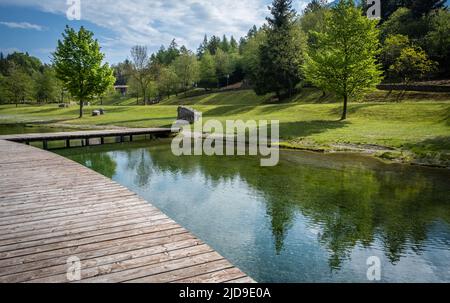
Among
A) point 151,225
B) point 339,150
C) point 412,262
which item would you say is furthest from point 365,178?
point 151,225

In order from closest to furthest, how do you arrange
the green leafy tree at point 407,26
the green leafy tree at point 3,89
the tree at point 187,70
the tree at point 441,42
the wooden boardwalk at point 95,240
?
the wooden boardwalk at point 95,240
the tree at point 441,42
the green leafy tree at point 407,26
the green leafy tree at point 3,89
the tree at point 187,70

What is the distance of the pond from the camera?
8078 mm

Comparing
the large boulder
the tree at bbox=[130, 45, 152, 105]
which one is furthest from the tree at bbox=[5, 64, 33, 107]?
the large boulder

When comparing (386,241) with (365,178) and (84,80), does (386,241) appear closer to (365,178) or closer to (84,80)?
(365,178)

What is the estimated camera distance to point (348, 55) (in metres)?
31.4

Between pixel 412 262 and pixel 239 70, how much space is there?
3457 inches

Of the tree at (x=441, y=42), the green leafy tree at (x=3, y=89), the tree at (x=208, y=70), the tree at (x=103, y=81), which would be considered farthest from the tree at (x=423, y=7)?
the green leafy tree at (x=3, y=89)

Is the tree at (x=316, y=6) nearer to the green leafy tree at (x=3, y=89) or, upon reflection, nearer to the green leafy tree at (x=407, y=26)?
the green leafy tree at (x=407, y=26)

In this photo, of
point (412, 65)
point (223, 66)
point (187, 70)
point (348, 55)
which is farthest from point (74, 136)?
point (223, 66)

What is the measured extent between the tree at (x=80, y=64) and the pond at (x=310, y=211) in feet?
97.4

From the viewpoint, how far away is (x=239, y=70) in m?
92.4

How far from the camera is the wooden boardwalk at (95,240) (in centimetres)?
531

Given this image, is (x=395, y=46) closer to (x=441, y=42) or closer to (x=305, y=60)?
(x=441, y=42)
